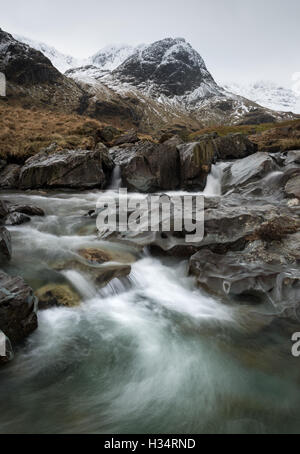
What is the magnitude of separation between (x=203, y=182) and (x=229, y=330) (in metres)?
12.6

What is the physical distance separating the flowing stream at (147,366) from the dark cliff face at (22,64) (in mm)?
65155

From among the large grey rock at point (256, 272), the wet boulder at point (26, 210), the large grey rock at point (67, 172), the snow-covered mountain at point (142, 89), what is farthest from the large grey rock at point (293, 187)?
the snow-covered mountain at point (142, 89)

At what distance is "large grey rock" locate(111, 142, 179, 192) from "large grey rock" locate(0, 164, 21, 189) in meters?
6.86

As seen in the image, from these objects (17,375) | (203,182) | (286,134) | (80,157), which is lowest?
(17,375)

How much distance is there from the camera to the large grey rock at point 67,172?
16.3 metres

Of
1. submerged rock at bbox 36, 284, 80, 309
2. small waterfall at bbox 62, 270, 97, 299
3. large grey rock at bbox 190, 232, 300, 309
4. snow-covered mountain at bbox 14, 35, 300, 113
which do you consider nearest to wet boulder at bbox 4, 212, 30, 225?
small waterfall at bbox 62, 270, 97, 299

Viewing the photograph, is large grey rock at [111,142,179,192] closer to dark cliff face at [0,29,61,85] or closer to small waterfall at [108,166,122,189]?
small waterfall at [108,166,122,189]

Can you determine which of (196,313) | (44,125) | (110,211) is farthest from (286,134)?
(196,313)

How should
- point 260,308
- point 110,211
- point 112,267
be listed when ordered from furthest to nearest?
1. point 110,211
2. point 112,267
3. point 260,308

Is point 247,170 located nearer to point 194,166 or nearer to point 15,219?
point 194,166

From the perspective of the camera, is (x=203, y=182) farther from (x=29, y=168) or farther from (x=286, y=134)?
(x=286, y=134)

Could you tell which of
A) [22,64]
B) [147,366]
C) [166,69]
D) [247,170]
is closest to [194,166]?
[247,170]

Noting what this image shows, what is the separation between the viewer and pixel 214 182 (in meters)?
16.4

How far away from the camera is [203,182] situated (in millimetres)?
16484
